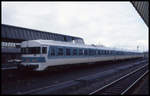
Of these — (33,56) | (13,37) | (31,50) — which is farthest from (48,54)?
(13,37)

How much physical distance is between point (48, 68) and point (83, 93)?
6.88 metres

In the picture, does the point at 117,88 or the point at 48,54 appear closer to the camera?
the point at 117,88

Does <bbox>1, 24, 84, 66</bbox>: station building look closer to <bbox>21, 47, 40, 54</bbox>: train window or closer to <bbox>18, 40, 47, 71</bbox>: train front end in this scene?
<bbox>21, 47, 40, 54</bbox>: train window

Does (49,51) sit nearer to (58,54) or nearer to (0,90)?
(58,54)

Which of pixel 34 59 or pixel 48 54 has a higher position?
pixel 48 54

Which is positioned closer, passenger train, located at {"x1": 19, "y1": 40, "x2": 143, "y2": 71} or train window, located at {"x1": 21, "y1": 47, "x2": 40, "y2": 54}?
passenger train, located at {"x1": 19, "y1": 40, "x2": 143, "y2": 71}

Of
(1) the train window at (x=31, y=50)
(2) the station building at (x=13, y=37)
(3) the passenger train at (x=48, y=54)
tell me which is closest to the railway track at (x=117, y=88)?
(3) the passenger train at (x=48, y=54)

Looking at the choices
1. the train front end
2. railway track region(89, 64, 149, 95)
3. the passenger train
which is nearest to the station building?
the passenger train

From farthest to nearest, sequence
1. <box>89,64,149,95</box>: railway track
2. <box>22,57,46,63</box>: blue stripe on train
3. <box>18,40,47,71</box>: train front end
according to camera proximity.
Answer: <box>22,57,46,63</box>: blue stripe on train < <box>18,40,47,71</box>: train front end < <box>89,64,149,95</box>: railway track

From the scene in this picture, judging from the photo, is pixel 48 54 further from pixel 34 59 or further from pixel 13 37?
pixel 13 37

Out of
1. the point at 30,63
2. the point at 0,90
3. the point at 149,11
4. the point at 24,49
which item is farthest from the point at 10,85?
the point at 149,11

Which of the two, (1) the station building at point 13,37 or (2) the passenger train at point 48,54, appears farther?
(1) the station building at point 13,37

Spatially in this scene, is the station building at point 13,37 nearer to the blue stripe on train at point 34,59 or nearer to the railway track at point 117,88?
the blue stripe on train at point 34,59

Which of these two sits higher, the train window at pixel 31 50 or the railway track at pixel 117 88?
the train window at pixel 31 50
